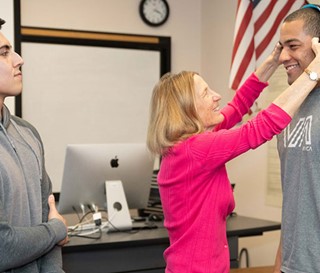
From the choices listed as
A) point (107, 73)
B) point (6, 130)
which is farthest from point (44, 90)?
point (6, 130)

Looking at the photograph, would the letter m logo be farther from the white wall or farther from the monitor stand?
the white wall

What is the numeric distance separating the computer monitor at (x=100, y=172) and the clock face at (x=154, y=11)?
2032 mm

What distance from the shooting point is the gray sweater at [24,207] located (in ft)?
5.49

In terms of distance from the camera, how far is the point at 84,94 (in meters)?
4.53

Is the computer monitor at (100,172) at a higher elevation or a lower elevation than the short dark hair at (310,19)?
lower

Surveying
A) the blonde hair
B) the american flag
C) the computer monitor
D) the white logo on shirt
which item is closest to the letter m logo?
the white logo on shirt

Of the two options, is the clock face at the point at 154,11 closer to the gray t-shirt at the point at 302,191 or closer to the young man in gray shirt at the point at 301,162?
the young man in gray shirt at the point at 301,162

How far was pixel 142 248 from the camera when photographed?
2760 millimetres

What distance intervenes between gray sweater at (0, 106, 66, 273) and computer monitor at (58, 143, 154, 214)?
33.3 inches

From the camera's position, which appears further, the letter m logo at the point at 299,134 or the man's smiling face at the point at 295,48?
the man's smiling face at the point at 295,48

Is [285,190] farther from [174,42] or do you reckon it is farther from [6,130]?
[174,42]

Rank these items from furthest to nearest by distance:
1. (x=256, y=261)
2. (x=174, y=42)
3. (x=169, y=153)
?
(x=174, y=42)
(x=256, y=261)
(x=169, y=153)

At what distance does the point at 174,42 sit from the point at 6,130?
325cm

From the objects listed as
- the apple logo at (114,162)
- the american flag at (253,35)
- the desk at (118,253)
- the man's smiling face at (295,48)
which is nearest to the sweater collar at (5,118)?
the desk at (118,253)
